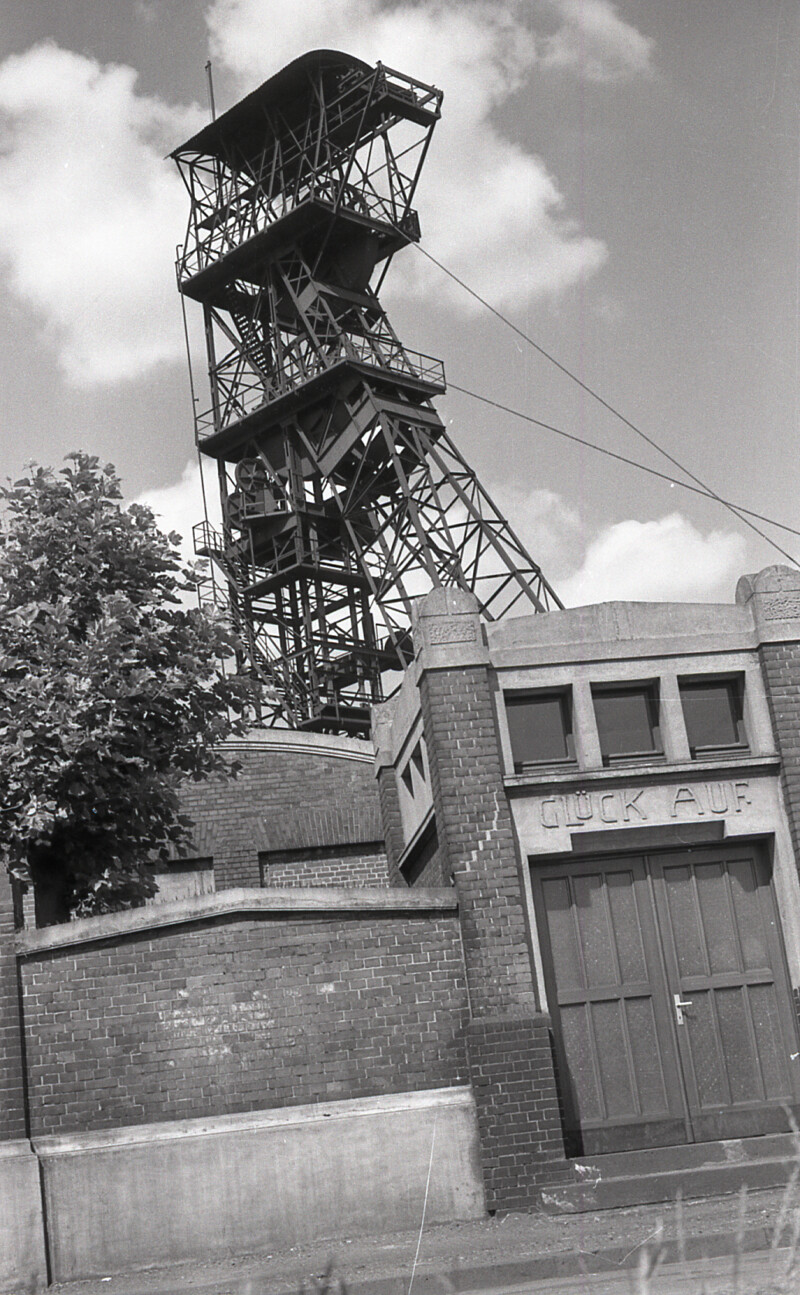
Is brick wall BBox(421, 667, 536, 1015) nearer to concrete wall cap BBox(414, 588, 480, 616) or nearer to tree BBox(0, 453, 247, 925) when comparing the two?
concrete wall cap BBox(414, 588, 480, 616)

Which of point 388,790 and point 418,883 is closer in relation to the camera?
point 418,883

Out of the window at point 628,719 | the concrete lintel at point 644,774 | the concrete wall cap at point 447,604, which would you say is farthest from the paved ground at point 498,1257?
the concrete wall cap at point 447,604

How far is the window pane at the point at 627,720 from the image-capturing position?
13.4 metres

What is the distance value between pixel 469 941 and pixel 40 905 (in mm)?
4259

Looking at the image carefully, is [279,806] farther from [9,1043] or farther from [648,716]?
[9,1043]

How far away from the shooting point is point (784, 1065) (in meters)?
12.6

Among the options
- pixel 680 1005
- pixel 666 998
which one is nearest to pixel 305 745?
pixel 666 998

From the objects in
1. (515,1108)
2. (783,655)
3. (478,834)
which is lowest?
(515,1108)

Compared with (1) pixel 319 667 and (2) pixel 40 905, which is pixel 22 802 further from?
(1) pixel 319 667

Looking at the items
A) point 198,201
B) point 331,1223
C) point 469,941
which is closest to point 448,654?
point 469,941

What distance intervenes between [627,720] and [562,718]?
2.02 ft

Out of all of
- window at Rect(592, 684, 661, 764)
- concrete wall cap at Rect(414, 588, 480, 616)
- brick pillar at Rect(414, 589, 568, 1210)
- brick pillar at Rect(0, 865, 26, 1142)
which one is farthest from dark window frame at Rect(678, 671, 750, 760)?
brick pillar at Rect(0, 865, 26, 1142)

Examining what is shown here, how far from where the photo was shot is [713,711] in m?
13.6

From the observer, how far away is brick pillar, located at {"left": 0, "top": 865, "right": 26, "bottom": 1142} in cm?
1154
